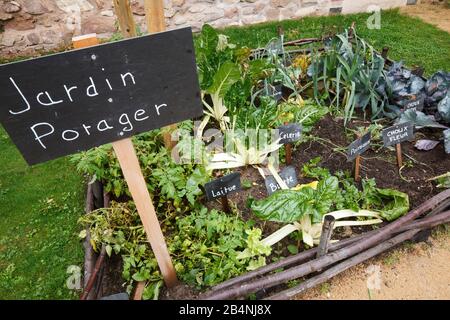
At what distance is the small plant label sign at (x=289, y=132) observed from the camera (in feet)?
6.17

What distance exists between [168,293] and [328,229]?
0.81m

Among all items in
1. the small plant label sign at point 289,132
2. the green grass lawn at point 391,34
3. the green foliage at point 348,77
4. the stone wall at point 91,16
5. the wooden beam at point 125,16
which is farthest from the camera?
the stone wall at point 91,16

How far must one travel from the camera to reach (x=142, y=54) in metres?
1.00

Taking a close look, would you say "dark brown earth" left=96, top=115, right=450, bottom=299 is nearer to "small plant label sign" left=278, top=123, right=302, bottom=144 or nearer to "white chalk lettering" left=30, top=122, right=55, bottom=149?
"small plant label sign" left=278, top=123, right=302, bottom=144

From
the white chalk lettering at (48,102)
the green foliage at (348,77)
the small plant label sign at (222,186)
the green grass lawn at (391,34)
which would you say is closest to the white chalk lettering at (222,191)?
the small plant label sign at (222,186)

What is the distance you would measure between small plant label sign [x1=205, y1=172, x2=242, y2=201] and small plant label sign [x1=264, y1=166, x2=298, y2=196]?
0.22 metres

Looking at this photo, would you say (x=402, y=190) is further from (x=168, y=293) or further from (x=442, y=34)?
(x=442, y=34)

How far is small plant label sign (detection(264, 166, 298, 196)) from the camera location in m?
1.75

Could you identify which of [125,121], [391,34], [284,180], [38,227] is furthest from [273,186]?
[391,34]

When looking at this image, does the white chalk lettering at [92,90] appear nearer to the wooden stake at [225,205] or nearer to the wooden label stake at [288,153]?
the wooden stake at [225,205]

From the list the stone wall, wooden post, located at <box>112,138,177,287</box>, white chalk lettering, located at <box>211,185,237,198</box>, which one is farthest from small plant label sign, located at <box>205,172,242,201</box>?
the stone wall

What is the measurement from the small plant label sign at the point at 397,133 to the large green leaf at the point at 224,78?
99 centimetres

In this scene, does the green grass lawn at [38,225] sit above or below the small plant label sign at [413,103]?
below
